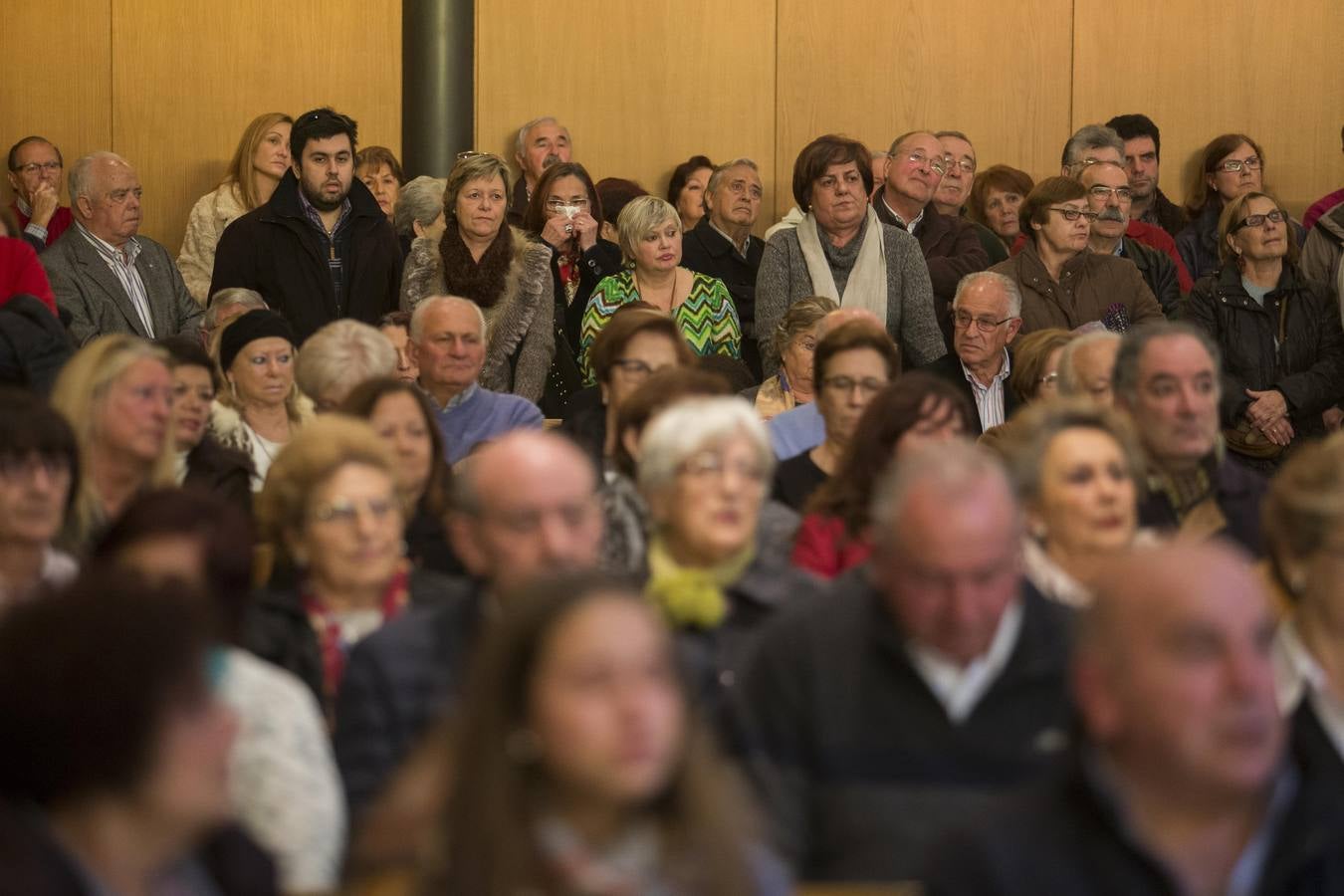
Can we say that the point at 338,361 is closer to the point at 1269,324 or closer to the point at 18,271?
the point at 18,271

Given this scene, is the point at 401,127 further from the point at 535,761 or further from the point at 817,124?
the point at 535,761

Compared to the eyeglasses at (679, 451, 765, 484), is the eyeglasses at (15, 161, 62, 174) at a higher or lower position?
higher

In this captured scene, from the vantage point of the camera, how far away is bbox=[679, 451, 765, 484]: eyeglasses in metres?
3.27

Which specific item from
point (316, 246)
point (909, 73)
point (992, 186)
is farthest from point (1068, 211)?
point (909, 73)

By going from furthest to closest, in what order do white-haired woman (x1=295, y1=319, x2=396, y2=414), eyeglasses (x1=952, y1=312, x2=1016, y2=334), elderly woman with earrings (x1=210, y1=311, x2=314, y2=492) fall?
eyeglasses (x1=952, y1=312, x2=1016, y2=334), elderly woman with earrings (x1=210, y1=311, x2=314, y2=492), white-haired woman (x1=295, y1=319, x2=396, y2=414)

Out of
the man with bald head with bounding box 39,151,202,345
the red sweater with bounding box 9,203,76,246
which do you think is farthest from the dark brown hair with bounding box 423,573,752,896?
the red sweater with bounding box 9,203,76,246

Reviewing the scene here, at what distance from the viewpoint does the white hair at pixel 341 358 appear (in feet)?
16.9

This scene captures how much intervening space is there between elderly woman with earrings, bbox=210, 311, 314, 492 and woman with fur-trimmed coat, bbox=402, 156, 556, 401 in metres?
0.85

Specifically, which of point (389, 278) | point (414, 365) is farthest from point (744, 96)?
point (414, 365)

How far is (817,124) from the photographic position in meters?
9.52

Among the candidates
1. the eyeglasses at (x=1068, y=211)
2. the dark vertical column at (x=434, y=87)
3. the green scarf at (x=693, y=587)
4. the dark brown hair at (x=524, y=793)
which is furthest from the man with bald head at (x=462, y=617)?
the dark vertical column at (x=434, y=87)

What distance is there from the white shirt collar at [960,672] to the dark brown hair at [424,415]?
1926 millimetres

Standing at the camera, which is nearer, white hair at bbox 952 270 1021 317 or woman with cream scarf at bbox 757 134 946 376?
white hair at bbox 952 270 1021 317

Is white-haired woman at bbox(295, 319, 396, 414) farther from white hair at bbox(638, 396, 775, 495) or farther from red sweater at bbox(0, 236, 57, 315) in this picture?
white hair at bbox(638, 396, 775, 495)
